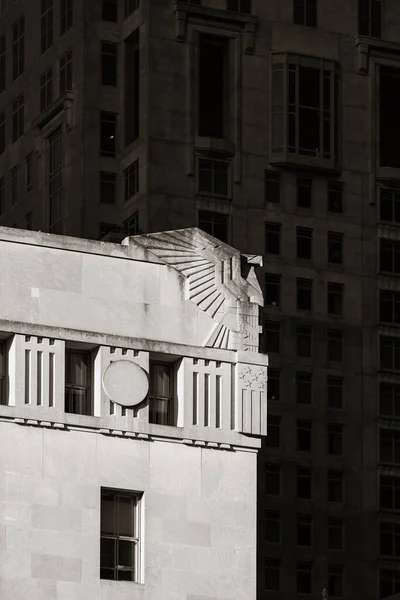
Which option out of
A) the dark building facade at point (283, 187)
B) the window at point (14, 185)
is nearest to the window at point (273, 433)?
the dark building facade at point (283, 187)

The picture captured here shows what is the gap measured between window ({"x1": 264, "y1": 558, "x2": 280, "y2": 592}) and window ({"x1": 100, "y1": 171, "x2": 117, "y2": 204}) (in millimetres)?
23821

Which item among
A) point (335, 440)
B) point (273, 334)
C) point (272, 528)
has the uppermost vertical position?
point (273, 334)

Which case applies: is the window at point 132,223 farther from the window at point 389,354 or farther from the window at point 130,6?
the window at point 389,354

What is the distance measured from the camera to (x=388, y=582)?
504 feet

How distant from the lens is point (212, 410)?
62.7m

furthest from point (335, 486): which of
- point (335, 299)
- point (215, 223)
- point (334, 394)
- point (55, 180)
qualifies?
point (55, 180)

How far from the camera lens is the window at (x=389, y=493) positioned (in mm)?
155875

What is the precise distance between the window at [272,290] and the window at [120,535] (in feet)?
307

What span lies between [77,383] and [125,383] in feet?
3.84

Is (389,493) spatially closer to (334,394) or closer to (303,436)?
(303,436)

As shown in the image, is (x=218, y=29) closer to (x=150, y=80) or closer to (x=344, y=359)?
(x=150, y=80)

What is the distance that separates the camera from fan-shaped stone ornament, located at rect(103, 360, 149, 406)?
61594mm

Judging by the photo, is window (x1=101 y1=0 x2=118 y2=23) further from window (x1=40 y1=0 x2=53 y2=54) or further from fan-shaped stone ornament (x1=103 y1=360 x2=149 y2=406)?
fan-shaped stone ornament (x1=103 y1=360 x2=149 y2=406)

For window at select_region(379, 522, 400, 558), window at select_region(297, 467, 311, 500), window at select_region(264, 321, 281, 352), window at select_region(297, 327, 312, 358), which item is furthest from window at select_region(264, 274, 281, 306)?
window at select_region(379, 522, 400, 558)
